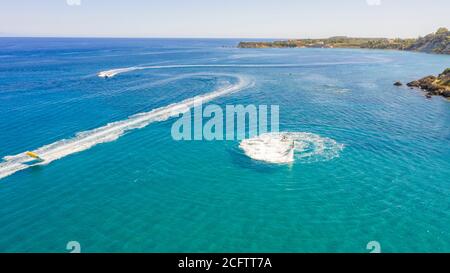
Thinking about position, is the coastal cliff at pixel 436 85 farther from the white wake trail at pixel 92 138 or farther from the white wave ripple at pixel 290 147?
the white wake trail at pixel 92 138

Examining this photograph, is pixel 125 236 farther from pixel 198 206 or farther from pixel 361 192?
pixel 361 192

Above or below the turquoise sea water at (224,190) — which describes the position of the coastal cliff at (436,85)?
above

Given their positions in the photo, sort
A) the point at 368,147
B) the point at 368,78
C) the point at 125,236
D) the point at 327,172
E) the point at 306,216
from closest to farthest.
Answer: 1. the point at 125,236
2. the point at 306,216
3. the point at 327,172
4. the point at 368,147
5. the point at 368,78

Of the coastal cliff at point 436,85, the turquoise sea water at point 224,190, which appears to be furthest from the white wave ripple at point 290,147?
the coastal cliff at point 436,85

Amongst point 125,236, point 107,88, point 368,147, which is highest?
point 107,88

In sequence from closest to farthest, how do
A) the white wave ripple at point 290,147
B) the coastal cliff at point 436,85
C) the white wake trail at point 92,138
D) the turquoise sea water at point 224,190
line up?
the turquoise sea water at point 224,190 → the white wake trail at point 92,138 → the white wave ripple at point 290,147 → the coastal cliff at point 436,85

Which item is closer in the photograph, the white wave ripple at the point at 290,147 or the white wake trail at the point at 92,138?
the white wake trail at the point at 92,138
